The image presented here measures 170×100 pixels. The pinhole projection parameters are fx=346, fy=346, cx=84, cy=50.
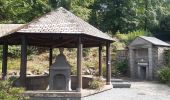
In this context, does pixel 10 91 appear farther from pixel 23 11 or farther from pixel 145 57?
pixel 23 11

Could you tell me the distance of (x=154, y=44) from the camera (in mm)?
26266

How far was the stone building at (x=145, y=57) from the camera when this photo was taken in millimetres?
26562

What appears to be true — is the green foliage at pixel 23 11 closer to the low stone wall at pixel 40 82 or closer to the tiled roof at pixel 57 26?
the low stone wall at pixel 40 82

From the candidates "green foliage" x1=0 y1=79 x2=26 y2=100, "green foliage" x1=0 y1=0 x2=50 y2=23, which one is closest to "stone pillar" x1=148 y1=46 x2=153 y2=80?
"green foliage" x1=0 y1=0 x2=50 y2=23

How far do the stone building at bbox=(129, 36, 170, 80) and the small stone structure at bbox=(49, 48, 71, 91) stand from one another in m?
11.5

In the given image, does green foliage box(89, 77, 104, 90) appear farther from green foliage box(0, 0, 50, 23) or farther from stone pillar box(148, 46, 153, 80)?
green foliage box(0, 0, 50, 23)

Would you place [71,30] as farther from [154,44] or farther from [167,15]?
[167,15]

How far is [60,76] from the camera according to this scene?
653 inches

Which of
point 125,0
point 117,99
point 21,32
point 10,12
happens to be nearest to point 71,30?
point 21,32

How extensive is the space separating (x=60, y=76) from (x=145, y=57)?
1237 cm

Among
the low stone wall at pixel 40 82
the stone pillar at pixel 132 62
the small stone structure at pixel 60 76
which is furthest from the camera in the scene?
the stone pillar at pixel 132 62

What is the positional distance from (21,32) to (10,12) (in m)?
22.4

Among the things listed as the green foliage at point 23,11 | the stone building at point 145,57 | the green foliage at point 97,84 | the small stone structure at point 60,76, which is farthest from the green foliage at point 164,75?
the green foliage at point 23,11

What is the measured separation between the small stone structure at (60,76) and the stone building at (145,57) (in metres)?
11.5
